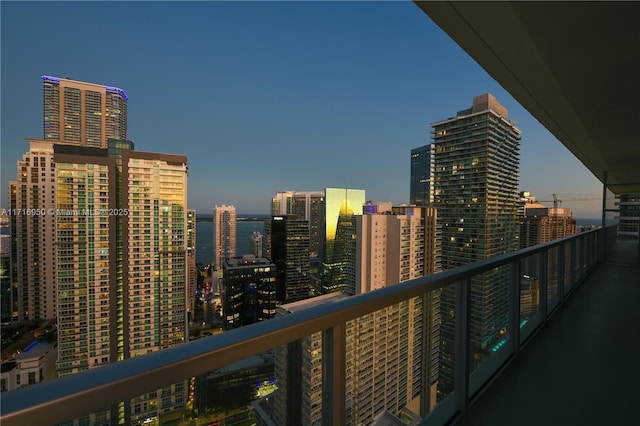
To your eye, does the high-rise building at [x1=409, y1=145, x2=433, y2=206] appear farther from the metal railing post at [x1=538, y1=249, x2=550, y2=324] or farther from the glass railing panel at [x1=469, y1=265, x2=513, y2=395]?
the glass railing panel at [x1=469, y1=265, x2=513, y2=395]

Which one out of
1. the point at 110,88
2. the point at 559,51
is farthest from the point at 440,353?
the point at 110,88

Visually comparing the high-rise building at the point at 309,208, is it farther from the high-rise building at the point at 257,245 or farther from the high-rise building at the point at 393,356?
the high-rise building at the point at 393,356

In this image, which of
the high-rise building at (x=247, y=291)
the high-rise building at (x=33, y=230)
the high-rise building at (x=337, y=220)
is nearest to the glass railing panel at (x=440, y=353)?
the high-rise building at (x=33, y=230)

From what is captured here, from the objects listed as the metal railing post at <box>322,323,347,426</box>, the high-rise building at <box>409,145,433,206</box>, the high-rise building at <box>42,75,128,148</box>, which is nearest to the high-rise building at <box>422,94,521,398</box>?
the metal railing post at <box>322,323,347,426</box>

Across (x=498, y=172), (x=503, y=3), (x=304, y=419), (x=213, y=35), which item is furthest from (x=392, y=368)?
(x=498, y=172)

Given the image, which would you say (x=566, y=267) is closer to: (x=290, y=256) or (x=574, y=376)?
(x=574, y=376)

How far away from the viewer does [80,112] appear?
37344mm

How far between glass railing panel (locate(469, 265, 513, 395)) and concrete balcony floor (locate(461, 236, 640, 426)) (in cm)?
13

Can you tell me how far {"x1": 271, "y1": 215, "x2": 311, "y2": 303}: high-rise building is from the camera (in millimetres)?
48184

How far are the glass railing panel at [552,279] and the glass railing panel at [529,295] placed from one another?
428 millimetres

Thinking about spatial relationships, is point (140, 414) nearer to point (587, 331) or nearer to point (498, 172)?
point (587, 331)

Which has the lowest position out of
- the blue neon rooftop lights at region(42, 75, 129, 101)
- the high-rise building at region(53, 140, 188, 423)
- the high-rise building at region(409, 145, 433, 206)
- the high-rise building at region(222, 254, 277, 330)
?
the high-rise building at region(222, 254, 277, 330)

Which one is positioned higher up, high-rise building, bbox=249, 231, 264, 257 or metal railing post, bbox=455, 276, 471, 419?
metal railing post, bbox=455, 276, 471, 419

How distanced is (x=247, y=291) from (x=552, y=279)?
35764 millimetres
